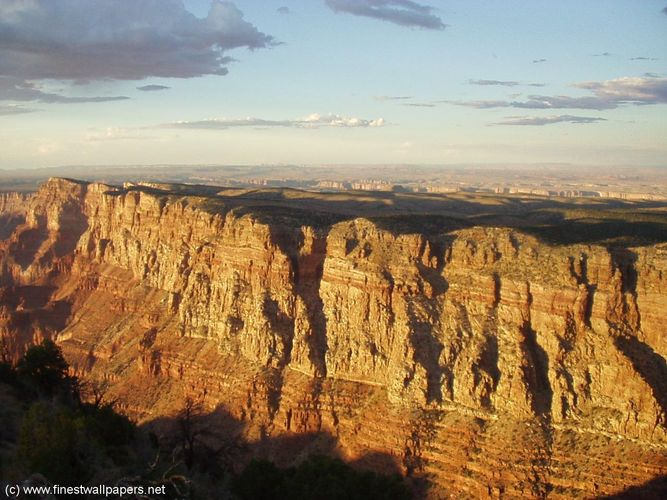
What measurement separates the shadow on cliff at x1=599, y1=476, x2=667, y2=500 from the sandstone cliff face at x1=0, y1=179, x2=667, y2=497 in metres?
0.40

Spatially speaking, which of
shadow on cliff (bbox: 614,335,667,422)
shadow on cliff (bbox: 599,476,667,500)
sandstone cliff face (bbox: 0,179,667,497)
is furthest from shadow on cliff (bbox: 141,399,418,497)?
shadow on cliff (bbox: 614,335,667,422)

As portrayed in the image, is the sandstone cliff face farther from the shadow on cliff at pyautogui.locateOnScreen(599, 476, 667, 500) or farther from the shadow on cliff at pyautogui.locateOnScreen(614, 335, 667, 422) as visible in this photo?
the shadow on cliff at pyautogui.locateOnScreen(599, 476, 667, 500)

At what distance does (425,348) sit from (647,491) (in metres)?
15.2

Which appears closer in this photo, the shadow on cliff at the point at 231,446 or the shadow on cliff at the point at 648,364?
the shadow on cliff at the point at 648,364

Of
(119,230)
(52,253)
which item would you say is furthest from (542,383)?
(52,253)

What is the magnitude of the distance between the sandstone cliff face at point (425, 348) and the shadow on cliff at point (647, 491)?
1.30 ft

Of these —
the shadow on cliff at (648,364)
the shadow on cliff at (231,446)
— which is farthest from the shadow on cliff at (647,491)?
the shadow on cliff at (231,446)

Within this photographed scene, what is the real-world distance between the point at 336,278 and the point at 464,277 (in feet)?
31.6

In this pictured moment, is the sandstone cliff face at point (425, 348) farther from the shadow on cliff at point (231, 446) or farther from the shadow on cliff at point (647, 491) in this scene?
the shadow on cliff at point (231, 446)

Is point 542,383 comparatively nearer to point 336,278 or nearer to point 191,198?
point 336,278

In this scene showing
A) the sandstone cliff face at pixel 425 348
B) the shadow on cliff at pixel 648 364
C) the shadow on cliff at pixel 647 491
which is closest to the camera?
the shadow on cliff at pixel 647 491

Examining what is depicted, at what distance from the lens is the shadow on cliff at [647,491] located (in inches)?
1314

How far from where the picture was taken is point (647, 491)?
110 ft

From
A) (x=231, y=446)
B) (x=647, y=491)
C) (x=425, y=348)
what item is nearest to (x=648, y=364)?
(x=647, y=491)
